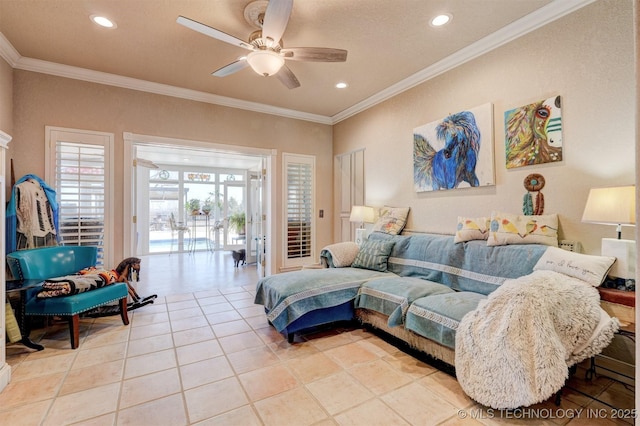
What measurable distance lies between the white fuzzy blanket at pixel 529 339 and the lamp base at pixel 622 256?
0.28m

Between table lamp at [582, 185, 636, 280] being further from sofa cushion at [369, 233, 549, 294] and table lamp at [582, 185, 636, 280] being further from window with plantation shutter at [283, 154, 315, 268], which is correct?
window with plantation shutter at [283, 154, 315, 268]

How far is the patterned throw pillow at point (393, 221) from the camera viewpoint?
3.80 meters

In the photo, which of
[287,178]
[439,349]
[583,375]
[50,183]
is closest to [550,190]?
[583,375]

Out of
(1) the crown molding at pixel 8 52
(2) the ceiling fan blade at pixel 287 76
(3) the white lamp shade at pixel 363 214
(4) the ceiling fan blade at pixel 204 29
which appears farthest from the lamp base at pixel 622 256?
(1) the crown molding at pixel 8 52

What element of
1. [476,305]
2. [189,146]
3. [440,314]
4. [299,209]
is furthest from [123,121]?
[476,305]

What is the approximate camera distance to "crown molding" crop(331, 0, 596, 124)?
2.37 m

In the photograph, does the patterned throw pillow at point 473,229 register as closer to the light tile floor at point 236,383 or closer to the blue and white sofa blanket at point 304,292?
the blue and white sofa blanket at point 304,292

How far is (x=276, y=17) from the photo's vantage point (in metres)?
2.04

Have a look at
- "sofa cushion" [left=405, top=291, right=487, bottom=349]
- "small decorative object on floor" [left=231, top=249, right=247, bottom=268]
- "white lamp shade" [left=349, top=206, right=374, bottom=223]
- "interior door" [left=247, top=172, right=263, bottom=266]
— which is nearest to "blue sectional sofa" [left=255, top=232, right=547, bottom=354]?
"sofa cushion" [left=405, top=291, right=487, bottom=349]

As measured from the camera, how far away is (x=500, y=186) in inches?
112

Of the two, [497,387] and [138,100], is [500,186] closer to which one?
[497,387]

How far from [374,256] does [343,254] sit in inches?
15.5

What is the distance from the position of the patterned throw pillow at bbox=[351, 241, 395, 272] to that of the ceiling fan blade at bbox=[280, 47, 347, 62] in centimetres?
203

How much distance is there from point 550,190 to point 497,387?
1736mm
